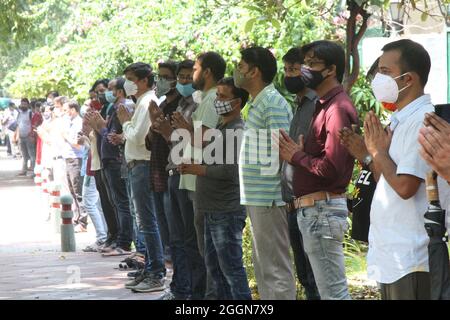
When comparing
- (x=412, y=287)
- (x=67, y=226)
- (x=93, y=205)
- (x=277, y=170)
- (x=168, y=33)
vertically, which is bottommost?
(x=67, y=226)

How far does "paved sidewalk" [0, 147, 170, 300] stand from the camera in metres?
9.61

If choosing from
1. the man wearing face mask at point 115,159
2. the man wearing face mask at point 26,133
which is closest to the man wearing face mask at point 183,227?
the man wearing face mask at point 115,159

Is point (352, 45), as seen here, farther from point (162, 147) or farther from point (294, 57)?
point (162, 147)

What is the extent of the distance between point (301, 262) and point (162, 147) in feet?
7.83

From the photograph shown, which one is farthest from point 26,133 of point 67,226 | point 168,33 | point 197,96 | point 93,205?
point 197,96

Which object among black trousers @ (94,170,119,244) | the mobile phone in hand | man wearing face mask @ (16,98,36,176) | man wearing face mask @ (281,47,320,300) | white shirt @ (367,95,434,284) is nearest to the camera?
the mobile phone in hand

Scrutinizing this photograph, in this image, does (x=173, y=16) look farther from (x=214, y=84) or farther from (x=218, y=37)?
(x=214, y=84)

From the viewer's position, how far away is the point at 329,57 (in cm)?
641

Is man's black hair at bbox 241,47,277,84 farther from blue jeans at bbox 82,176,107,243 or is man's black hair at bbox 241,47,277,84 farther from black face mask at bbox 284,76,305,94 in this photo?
blue jeans at bbox 82,176,107,243

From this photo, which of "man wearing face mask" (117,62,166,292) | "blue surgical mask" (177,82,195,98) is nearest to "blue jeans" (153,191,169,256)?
"man wearing face mask" (117,62,166,292)

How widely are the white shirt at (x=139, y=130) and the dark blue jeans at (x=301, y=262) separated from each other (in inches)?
117

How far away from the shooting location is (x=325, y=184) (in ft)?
20.5

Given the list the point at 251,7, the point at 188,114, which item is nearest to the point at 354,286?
the point at 188,114
